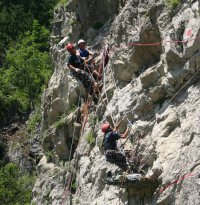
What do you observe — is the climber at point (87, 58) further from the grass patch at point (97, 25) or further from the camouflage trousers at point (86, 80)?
the grass patch at point (97, 25)

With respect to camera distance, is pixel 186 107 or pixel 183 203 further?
pixel 186 107

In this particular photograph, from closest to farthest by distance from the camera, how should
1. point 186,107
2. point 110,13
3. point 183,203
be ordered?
1. point 183,203
2. point 186,107
3. point 110,13

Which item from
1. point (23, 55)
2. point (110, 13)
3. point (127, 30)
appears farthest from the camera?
point (23, 55)

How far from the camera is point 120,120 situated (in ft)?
43.6

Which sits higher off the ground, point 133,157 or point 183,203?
point 133,157

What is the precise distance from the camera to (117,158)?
477 inches

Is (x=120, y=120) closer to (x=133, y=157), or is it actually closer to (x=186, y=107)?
(x=133, y=157)

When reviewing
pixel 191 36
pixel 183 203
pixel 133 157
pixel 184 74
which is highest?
pixel 191 36

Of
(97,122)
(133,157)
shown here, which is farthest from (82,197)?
(133,157)

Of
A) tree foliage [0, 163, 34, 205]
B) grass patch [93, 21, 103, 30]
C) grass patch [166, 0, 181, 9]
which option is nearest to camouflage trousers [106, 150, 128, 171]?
grass patch [166, 0, 181, 9]

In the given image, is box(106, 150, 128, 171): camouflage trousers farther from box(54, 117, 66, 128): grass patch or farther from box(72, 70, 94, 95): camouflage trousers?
box(54, 117, 66, 128): grass patch

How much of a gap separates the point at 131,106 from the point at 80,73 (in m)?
2.74

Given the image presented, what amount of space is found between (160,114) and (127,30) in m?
3.25

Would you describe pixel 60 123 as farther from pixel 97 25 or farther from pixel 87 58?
pixel 97 25
